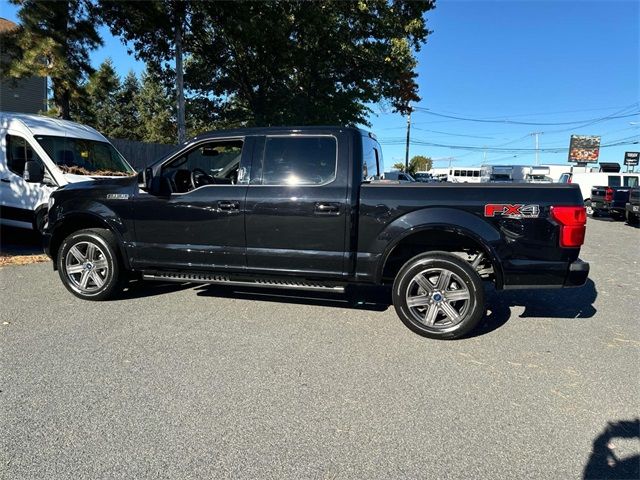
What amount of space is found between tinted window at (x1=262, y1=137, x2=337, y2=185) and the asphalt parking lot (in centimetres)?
147

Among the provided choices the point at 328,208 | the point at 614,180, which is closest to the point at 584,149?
the point at 614,180

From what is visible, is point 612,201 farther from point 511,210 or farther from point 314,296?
point 314,296

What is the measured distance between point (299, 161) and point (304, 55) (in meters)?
14.6

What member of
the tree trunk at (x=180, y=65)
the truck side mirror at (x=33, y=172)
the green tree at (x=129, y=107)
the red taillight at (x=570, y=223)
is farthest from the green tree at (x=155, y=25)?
the green tree at (x=129, y=107)

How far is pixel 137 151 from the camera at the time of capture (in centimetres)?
1723

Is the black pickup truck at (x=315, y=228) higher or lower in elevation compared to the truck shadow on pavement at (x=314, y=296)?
higher

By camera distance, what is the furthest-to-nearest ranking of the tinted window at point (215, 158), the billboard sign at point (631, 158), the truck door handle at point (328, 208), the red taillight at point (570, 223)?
the billboard sign at point (631, 158)
the tinted window at point (215, 158)
the truck door handle at point (328, 208)
the red taillight at point (570, 223)

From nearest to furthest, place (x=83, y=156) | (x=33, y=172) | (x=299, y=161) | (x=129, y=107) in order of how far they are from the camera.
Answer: (x=299, y=161) → (x=33, y=172) → (x=83, y=156) → (x=129, y=107)

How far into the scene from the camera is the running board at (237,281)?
4.65 metres

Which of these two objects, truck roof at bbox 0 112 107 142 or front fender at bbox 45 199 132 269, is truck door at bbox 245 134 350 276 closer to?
front fender at bbox 45 199 132 269

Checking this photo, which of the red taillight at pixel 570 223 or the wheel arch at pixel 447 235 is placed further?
the wheel arch at pixel 447 235

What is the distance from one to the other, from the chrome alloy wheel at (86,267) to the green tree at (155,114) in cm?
4467

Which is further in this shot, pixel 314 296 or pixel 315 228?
pixel 314 296

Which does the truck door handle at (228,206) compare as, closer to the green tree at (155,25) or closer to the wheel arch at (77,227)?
the wheel arch at (77,227)
